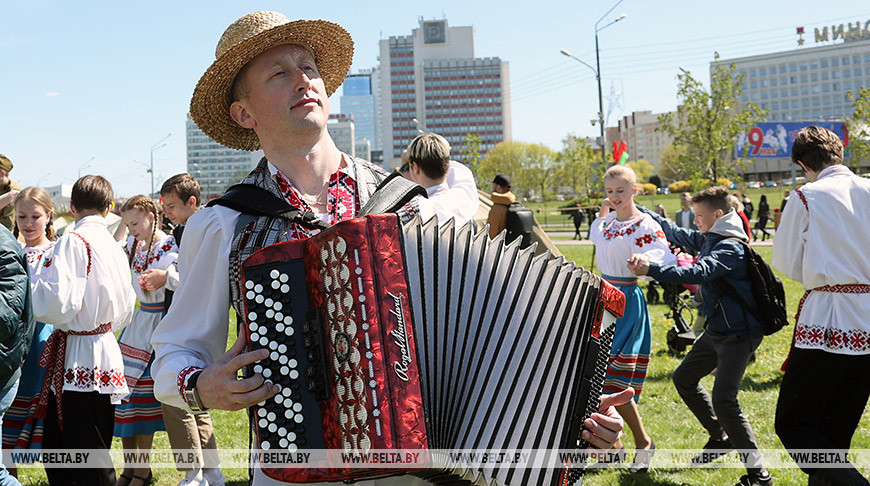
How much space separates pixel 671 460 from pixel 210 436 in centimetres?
349

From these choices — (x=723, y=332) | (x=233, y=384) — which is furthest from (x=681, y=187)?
(x=233, y=384)

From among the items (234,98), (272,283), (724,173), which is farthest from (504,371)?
(724,173)

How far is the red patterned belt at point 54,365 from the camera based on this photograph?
4293 millimetres

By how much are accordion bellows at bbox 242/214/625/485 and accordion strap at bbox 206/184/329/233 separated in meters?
0.21

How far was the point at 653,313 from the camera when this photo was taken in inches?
456

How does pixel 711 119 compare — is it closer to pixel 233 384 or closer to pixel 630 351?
pixel 630 351

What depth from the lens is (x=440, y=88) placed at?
499 feet

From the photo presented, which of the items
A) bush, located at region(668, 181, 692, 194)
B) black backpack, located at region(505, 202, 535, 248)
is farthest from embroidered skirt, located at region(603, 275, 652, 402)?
bush, located at region(668, 181, 692, 194)

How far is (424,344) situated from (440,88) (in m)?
154

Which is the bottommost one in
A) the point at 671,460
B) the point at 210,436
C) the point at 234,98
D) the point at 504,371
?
the point at 671,460

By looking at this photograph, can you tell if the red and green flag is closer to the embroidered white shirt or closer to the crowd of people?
the crowd of people

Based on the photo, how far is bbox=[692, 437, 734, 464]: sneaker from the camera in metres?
5.18

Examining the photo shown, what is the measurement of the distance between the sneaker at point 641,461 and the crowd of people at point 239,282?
0.01 meters

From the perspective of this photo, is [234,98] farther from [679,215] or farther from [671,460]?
[679,215]
